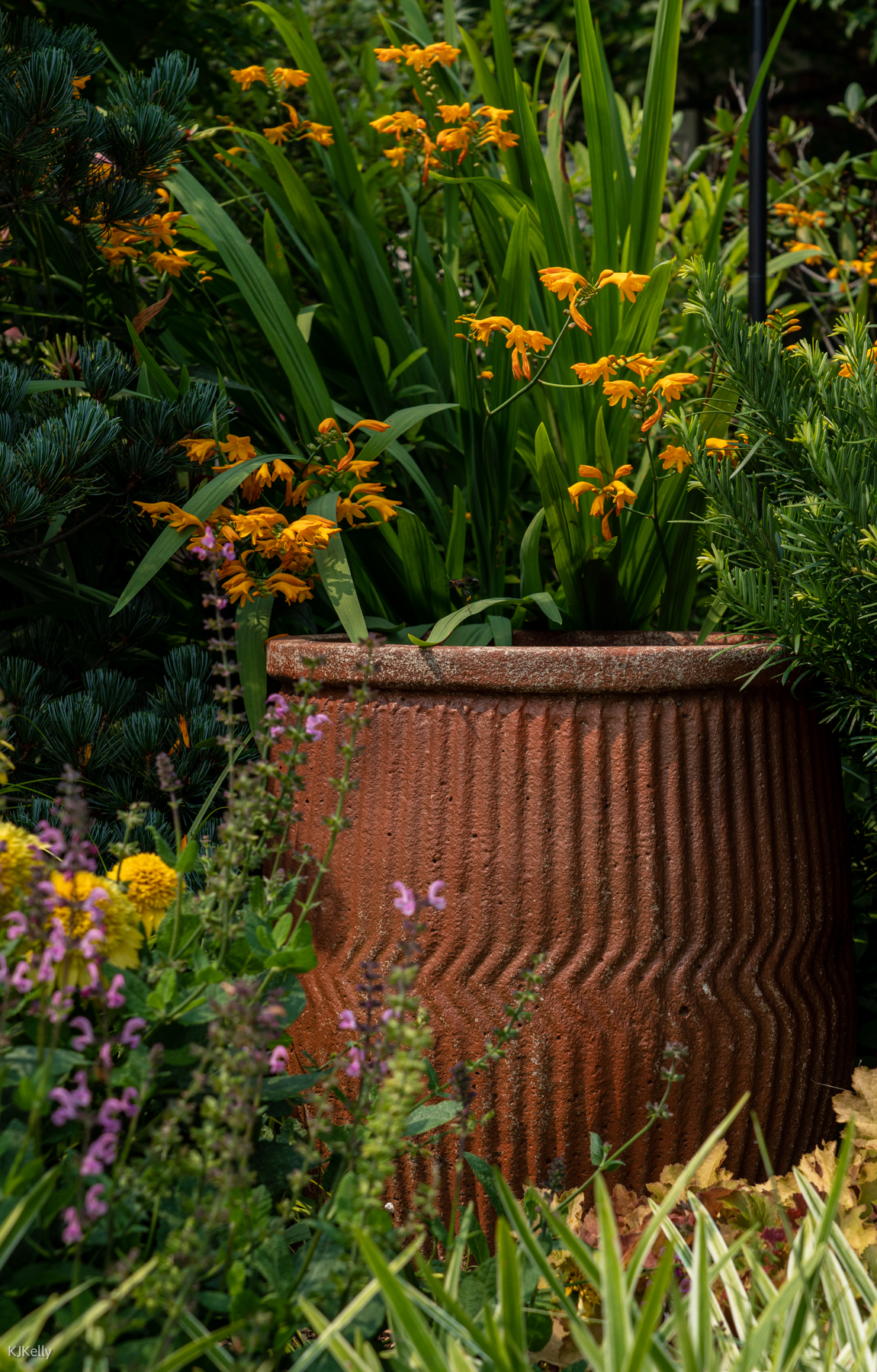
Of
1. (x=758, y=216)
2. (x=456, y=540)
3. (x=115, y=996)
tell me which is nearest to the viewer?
(x=115, y=996)

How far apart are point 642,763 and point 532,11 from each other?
4.09 meters

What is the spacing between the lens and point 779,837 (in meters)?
1.42

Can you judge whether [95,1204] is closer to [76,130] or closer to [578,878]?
[578,878]

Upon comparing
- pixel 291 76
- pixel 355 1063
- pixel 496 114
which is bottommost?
pixel 355 1063

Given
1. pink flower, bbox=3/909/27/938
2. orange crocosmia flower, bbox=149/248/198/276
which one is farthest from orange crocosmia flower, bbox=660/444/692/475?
pink flower, bbox=3/909/27/938

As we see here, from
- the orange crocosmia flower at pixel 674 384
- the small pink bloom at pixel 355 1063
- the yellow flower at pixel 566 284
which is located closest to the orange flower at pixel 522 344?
the yellow flower at pixel 566 284

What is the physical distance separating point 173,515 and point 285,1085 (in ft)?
2.61

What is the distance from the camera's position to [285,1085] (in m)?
0.96

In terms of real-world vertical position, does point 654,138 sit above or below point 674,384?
above

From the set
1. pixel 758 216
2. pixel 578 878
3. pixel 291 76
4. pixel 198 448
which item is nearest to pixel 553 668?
pixel 578 878

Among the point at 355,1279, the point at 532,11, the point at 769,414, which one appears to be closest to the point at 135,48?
the point at 769,414

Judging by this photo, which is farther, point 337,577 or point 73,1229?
point 337,577

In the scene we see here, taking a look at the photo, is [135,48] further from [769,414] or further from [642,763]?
[642,763]

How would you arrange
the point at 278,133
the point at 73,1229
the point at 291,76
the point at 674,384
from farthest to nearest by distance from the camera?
the point at 278,133, the point at 291,76, the point at 674,384, the point at 73,1229
